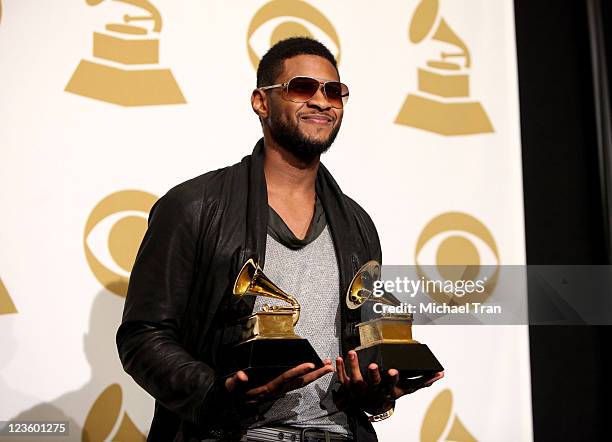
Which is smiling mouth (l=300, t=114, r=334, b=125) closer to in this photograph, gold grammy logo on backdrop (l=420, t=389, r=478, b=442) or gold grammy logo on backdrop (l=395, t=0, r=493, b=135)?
gold grammy logo on backdrop (l=395, t=0, r=493, b=135)

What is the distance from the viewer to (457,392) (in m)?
2.78

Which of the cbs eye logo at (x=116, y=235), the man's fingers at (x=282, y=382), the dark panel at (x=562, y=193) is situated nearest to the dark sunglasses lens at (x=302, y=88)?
the man's fingers at (x=282, y=382)

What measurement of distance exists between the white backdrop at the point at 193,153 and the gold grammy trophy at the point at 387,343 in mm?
927

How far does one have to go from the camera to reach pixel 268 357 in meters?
1.64

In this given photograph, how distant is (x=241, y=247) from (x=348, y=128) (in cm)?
119

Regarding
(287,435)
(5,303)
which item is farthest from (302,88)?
(5,303)

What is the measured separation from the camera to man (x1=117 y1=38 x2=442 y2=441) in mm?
1657

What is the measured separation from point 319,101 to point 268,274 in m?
0.51

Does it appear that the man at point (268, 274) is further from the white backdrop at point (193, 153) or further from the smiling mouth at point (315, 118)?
the white backdrop at point (193, 153)

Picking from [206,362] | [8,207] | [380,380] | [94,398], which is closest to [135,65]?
[8,207]

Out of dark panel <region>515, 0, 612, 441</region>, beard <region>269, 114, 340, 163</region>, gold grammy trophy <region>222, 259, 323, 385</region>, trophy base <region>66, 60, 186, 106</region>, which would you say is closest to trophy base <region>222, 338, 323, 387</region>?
gold grammy trophy <region>222, 259, 323, 385</region>

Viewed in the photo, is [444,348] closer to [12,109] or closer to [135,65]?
[135,65]

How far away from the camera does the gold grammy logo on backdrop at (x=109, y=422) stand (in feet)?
8.51

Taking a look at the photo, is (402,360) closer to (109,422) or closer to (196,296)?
(196,296)
